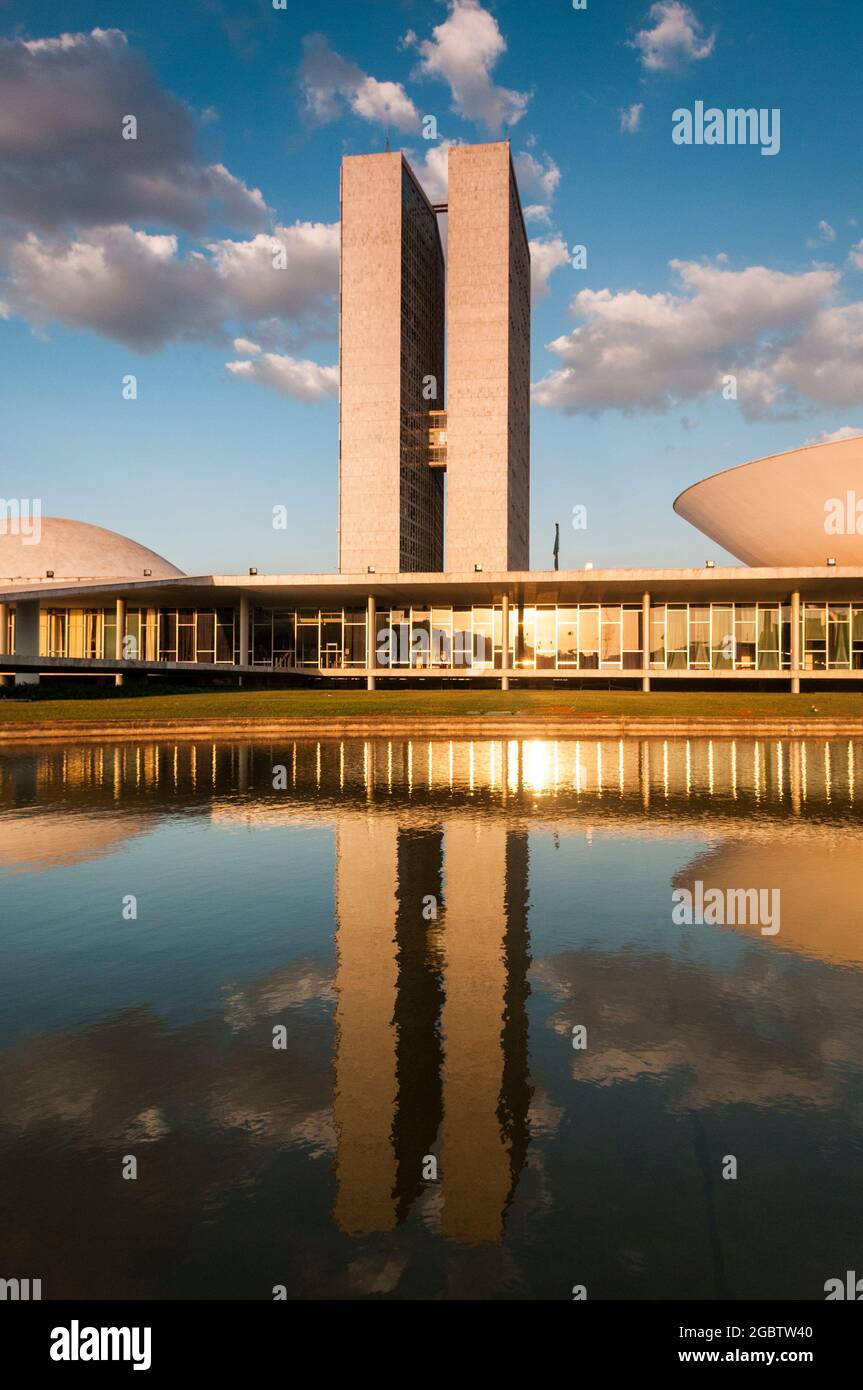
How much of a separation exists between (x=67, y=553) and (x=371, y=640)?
27.4 meters

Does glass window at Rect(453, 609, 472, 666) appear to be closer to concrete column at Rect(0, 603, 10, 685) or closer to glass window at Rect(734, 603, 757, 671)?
glass window at Rect(734, 603, 757, 671)

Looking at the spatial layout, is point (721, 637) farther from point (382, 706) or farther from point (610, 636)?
point (382, 706)

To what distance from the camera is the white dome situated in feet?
199

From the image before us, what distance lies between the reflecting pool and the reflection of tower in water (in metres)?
0.02

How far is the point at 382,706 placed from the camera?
29.4 metres

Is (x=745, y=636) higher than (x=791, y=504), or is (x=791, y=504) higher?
(x=791, y=504)

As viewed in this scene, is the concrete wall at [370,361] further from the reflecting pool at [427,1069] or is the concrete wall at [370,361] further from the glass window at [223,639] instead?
the reflecting pool at [427,1069]

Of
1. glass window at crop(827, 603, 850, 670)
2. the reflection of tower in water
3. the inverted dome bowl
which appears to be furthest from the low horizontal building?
the reflection of tower in water

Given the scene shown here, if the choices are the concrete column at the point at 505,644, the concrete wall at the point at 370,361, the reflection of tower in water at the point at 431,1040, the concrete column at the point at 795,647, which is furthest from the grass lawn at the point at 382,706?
the concrete wall at the point at 370,361

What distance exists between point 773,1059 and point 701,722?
20.7 m

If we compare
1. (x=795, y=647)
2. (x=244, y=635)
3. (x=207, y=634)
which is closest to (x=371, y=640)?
(x=244, y=635)

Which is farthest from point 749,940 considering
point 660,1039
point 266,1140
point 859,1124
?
point 266,1140

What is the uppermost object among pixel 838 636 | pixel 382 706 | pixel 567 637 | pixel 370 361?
pixel 370 361

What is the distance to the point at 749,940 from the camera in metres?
6.60
